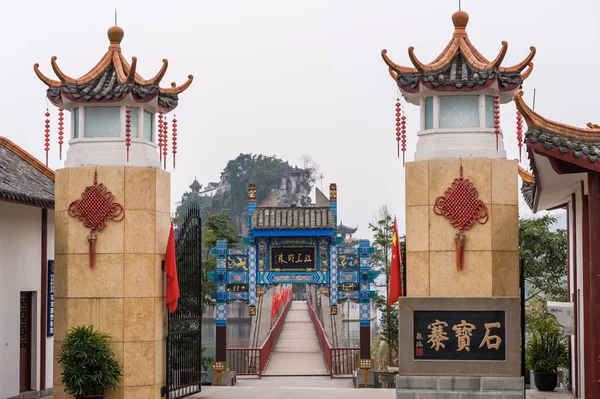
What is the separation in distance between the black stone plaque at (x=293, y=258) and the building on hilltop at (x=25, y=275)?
8.13 m

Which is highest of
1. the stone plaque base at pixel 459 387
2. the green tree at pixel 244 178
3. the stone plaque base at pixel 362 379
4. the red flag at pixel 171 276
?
the green tree at pixel 244 178

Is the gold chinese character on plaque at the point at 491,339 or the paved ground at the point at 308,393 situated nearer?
the gold chinese character on plaque at the point at 491,339

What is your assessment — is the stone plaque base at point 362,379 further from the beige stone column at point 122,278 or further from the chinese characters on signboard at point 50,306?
the beige stone column at point 122,278

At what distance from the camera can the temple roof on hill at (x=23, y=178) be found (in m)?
11.5

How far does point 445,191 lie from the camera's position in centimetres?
1106

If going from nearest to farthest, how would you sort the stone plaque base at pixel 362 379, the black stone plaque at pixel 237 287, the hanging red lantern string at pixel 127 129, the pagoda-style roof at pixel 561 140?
the pagoda-style roof at pixel 561 140 < the hanging red lantern string at pixel 127 129 < the stone plaque base at pixel 362 379 < the black stone plaque at pixel 237 287

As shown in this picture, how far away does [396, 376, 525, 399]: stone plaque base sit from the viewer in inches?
424

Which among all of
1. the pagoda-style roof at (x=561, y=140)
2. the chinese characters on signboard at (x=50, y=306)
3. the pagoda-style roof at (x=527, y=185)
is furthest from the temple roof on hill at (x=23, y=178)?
the pagoda-style roof at (x=527, y=185)

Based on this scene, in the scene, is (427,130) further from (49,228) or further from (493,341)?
(49,228)

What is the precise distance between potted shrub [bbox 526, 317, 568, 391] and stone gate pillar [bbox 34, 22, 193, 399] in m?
5.53

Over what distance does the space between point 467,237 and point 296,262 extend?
10707 mm

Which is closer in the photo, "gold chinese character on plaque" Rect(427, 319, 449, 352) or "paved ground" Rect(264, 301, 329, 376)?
"gold chinese character on plaque" Rect(427, 319, 449, 352)

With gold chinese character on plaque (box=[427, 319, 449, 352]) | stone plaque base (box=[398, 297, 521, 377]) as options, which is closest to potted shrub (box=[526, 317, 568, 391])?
stone plaque base (box=[398, 297, 521, 377])

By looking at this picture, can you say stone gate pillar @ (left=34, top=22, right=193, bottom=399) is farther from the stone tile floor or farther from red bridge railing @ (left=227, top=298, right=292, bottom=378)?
red bridge railing @ (left=227, top=298, right=292, bottom=378)
